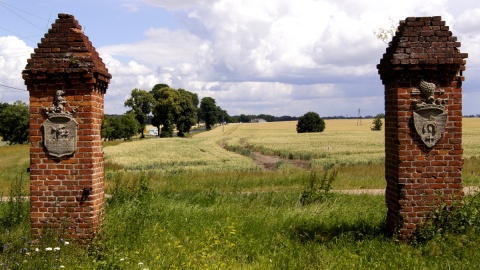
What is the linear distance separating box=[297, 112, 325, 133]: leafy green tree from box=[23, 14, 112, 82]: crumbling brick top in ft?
275

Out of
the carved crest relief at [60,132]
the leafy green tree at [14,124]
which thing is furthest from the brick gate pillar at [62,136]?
the leafy green tree at [14,124]

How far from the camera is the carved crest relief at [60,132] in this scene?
6559 mm

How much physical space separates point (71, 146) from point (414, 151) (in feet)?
16.5

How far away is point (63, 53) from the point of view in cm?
657

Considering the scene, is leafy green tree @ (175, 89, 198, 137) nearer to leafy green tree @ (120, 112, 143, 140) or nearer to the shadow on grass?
leafy green tree @ (120, 112, 143, 140)

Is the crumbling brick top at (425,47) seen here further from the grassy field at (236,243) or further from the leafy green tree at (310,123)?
the leafy green tree at (310,123)

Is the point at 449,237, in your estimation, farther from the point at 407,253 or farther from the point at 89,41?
the point at 89,41

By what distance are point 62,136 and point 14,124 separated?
75.3m

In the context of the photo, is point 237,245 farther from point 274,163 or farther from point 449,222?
point 274,163

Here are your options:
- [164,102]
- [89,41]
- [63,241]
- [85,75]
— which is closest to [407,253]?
[63,241]

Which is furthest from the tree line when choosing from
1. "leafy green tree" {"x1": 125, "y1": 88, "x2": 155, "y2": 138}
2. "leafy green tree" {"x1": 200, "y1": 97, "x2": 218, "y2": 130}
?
"leafy green tree" {"x1": 200, "y1": 97, "x2": 218, "y2": 130}

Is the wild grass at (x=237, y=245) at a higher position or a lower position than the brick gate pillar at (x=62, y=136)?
lower

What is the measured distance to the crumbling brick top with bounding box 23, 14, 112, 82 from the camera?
651cm

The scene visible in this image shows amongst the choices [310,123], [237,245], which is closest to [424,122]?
[237,245]
